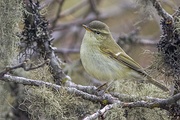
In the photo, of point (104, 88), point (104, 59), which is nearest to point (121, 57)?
point (104, 59)

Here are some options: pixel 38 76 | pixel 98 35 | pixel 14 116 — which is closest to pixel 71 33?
pixel 98 35

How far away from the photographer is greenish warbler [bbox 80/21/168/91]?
4.09 metres

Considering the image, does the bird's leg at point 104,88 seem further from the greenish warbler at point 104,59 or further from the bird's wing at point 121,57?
the bird's wing at point 121,57

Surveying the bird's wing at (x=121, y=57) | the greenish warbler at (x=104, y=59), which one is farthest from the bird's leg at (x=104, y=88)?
the bird's wing at (x=121, y=57)

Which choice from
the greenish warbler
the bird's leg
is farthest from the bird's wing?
the bird's leg

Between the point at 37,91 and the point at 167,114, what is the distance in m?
0.94

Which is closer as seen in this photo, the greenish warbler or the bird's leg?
the bird's leg

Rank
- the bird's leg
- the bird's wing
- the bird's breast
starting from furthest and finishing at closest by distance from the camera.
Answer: the bird's wing
the bird's breast
the bird's leg

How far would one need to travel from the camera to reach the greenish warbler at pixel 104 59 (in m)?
4.09

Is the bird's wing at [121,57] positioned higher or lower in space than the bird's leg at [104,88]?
higher

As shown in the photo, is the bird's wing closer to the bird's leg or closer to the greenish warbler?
the greenish warbler

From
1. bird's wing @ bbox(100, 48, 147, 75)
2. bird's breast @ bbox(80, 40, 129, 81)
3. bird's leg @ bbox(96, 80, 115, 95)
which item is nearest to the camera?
bird's leg @ bbox(96, 80, 115, 95)

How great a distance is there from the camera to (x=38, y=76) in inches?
141

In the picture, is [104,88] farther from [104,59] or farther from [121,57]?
[121,57]
